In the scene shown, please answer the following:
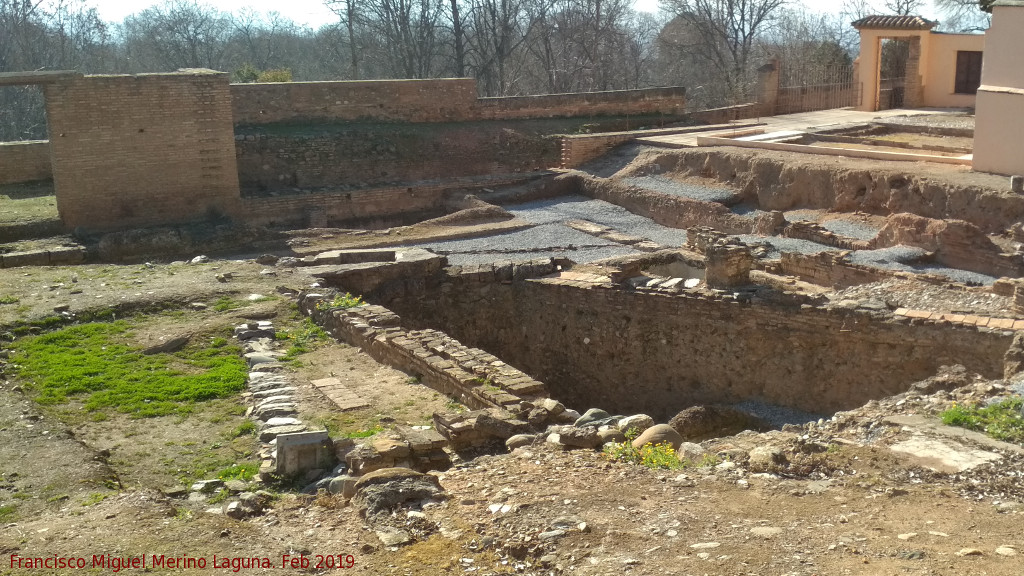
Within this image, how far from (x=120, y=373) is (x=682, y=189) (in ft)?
39.5

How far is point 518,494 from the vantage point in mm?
5617

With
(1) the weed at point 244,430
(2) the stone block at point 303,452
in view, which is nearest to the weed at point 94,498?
(2) the stone block at point 303,452

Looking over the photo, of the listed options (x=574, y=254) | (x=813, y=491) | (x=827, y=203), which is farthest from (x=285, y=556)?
(x=827, y=203)

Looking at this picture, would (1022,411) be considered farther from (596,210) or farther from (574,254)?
(596,210)

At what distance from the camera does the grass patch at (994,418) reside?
6.72 m

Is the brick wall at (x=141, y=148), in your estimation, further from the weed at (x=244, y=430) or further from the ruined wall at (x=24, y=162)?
the weed at (x=244, y=430)

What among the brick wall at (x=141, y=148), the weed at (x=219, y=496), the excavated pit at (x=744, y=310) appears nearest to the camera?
the weed at (x=219, y=496)

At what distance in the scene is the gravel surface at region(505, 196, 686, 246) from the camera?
16688mm

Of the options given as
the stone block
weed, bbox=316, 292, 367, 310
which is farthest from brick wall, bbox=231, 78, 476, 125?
the stone block

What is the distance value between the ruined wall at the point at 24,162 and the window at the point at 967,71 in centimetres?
2099

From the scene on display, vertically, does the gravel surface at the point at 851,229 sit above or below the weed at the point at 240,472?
above

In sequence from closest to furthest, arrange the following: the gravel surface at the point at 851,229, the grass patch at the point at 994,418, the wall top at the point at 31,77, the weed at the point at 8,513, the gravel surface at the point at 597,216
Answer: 1. the weed at the point at 8,513
2. the grass patch at the point at 994,418
3. the gravel surface at the point at 851,229
4. the wall top at the point at 31,77
5. the gravel surface at the point at 597,216

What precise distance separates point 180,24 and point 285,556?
44.6 m

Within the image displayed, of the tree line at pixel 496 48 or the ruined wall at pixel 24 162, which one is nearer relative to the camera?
the ruined wall at pixel 24 162
